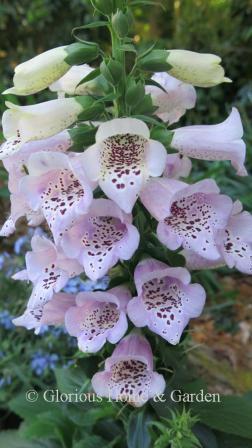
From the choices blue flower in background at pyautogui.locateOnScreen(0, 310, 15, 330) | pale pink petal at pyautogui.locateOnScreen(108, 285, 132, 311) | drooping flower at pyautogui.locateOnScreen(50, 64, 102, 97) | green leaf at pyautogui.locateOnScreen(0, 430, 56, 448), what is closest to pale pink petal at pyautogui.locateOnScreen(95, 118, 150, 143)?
drooping flower at pyautogui.locateOnScreen(50, 64, 102, 97)

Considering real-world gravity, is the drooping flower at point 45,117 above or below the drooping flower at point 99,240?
above

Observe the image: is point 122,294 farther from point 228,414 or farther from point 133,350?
point 228,414

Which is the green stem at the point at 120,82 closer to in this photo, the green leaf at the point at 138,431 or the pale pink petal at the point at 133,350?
the pale pink petal at the point at 133,350

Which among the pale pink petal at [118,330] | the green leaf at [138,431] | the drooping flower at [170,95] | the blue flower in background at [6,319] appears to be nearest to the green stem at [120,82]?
the drooping flower at [170,95]

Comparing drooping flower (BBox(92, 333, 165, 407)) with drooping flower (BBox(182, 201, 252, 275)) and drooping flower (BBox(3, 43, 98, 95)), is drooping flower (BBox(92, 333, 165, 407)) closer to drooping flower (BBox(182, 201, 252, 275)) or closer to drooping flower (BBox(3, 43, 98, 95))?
drooping flower (BBox(182, 201, 252, 275))

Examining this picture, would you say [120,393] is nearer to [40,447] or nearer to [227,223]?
[227,223]

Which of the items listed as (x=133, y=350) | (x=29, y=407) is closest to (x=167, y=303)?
(x=133, y=350)
